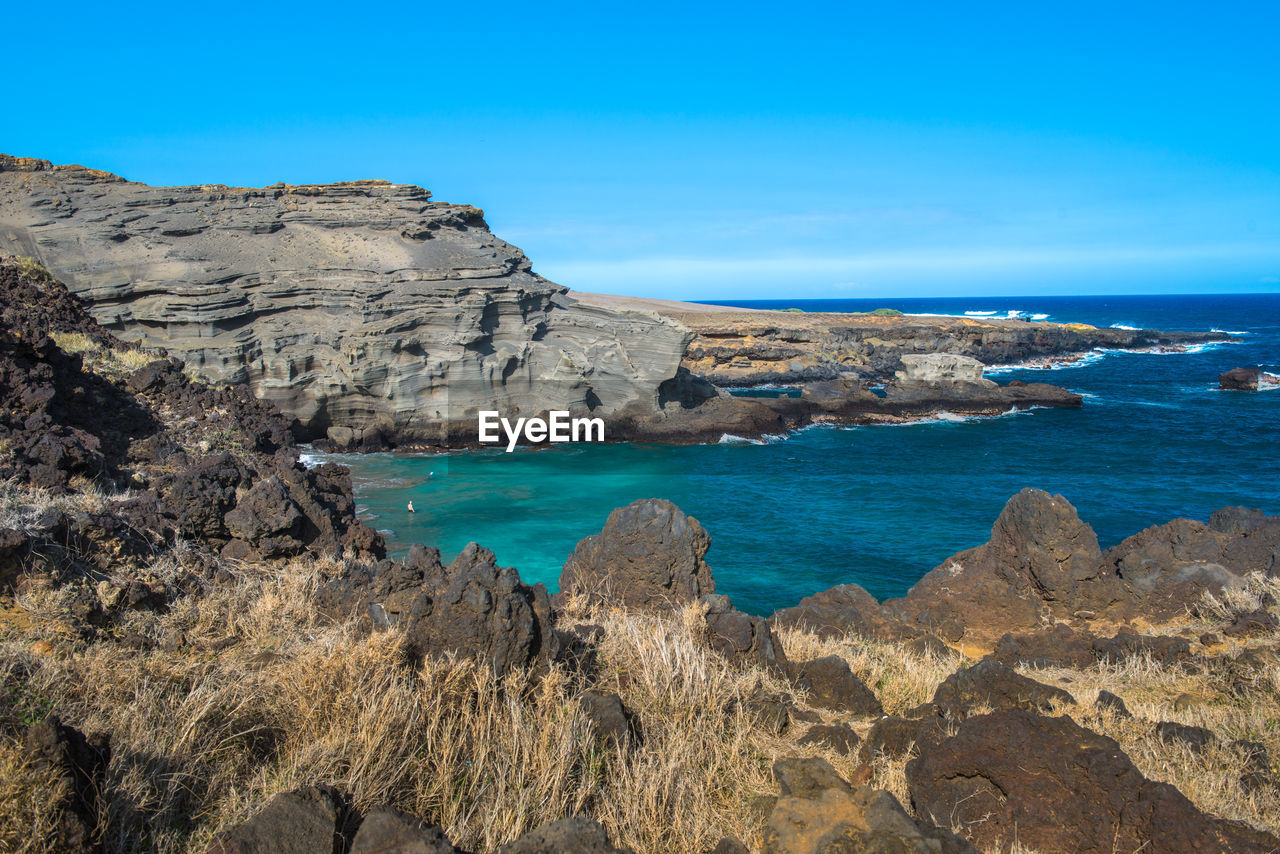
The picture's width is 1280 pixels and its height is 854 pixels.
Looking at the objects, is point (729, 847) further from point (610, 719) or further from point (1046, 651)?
point (1046, 651)

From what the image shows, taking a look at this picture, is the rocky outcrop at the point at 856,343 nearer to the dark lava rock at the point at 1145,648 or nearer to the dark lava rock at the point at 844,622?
the dark lava rock at the point at 844,622

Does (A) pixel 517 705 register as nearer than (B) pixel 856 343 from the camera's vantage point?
Yes

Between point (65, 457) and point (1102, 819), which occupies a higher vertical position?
point (65, 457)

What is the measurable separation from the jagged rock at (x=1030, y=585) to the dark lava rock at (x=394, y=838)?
7597 millimetres

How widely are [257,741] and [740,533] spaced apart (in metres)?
15.0

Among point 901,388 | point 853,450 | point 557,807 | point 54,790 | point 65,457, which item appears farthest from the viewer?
point 901,388

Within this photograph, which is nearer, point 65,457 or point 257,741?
point 257,741

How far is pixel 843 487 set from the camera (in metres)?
22.0

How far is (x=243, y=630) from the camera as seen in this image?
499cm

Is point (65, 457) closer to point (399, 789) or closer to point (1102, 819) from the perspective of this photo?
point (399, 789)

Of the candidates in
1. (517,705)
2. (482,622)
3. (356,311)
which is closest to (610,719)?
(517,705)

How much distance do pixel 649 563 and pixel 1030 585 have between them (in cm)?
527

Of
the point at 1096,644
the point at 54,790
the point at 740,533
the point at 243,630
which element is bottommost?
the point at 740,533

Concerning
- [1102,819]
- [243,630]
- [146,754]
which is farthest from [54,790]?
[1102,819]
